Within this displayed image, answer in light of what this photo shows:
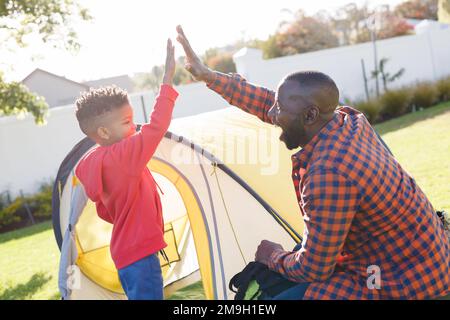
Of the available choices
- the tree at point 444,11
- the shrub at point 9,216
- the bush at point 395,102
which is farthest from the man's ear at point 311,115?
the tree at point 444,11

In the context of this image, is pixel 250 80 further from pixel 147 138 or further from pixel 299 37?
pixel 147 138

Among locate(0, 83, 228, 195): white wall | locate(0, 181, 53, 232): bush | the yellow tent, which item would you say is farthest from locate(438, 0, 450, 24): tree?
the yellow tent

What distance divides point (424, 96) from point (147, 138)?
1184cm

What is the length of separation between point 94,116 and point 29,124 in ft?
31.3

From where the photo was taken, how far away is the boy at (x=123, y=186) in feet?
8.16

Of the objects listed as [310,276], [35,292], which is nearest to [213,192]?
[310,276]

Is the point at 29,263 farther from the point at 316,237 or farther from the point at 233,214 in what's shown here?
the point at 316,237

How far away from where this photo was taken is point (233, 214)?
128 inches

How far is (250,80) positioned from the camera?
13.2m

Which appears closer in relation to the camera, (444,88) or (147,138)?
(147,138)

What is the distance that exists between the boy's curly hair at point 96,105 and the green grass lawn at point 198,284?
216 centimetres

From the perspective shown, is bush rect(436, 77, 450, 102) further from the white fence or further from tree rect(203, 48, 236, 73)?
tree rect(203, 48, 236, 73)

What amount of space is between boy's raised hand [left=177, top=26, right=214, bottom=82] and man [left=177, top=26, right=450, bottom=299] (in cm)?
66

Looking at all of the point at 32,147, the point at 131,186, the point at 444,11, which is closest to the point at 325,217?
the point at 131,186
